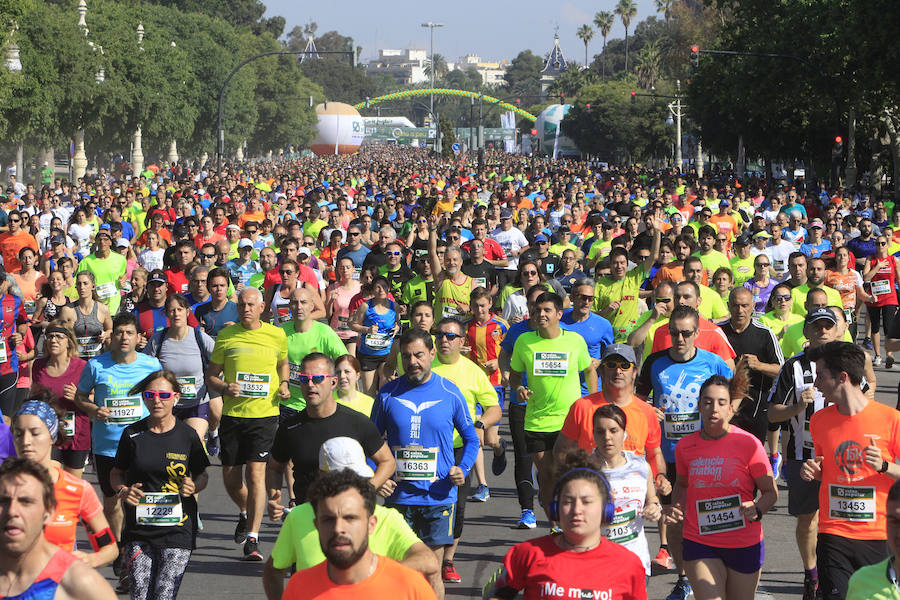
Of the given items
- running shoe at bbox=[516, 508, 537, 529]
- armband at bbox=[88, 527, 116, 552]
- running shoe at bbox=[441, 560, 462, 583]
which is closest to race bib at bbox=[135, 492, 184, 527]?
armband at bbox=[88, 527, 116, 552]

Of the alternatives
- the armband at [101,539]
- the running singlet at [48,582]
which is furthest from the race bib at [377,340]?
the running singlet at [48,582]

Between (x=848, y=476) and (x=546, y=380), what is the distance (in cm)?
308

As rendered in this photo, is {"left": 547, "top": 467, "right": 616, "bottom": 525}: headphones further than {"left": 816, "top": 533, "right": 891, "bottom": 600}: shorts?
No

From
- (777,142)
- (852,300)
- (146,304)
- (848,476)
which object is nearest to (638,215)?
(852,300)

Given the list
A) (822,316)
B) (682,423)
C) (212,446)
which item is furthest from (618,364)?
(212,446)

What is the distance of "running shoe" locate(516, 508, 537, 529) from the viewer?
32.3 ft

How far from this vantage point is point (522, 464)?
10086mm

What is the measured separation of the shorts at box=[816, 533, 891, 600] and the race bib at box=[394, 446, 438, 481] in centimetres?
207

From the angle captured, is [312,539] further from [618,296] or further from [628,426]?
[618,296]

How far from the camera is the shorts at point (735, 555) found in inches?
268

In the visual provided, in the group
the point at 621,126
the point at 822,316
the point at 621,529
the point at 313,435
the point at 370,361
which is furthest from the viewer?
the point at 621,126

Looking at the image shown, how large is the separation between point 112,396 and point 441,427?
2185mm

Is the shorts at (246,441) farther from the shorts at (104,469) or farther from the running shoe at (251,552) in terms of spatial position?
the shorts at (104,469)

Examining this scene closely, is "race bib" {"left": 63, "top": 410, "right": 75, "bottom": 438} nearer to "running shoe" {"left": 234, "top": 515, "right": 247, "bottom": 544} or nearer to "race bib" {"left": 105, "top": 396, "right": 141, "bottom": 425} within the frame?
"race bib" {"left": 105, "top": 396, "right": 141, "bottom": 425}
